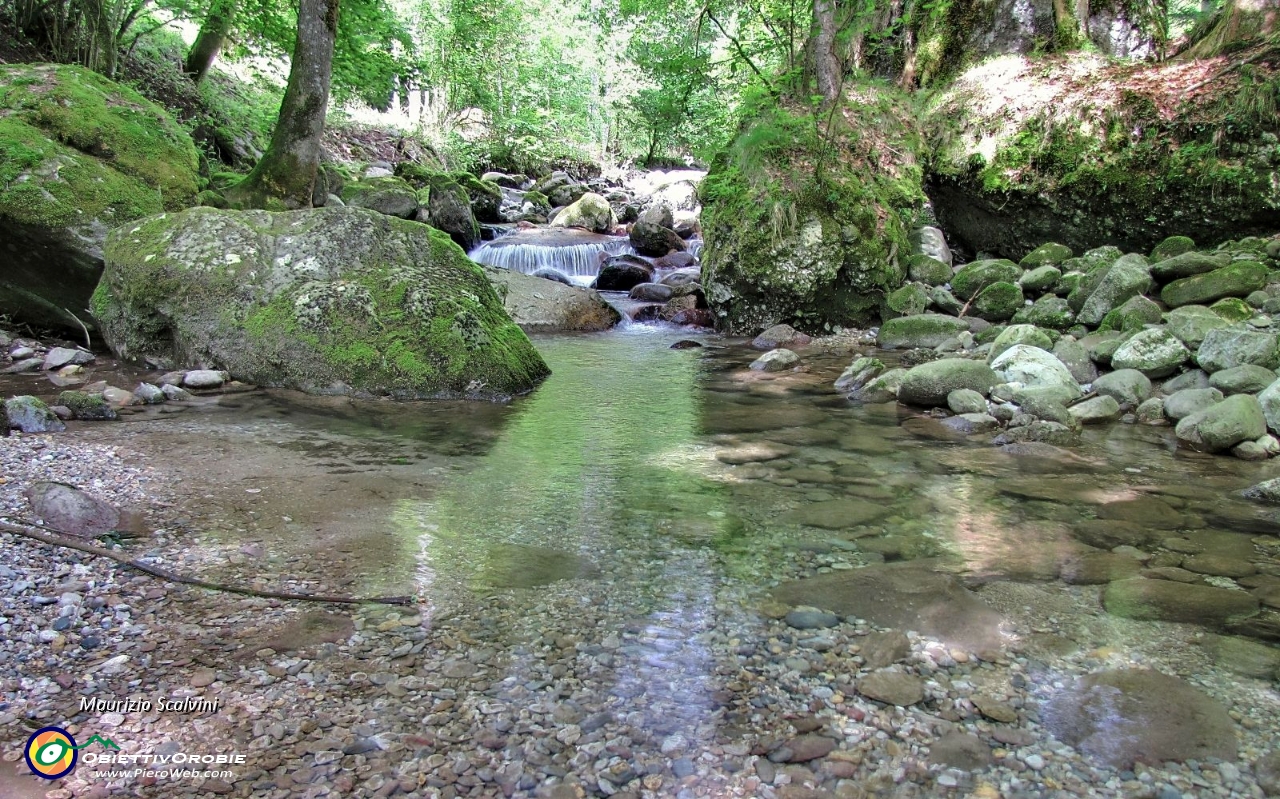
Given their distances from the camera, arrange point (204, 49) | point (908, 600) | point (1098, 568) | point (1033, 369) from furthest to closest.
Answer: point (204, 49)
point (1033, 369)
point (1098, 568)
point (908, 600)

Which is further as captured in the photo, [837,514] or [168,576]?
[837,514]

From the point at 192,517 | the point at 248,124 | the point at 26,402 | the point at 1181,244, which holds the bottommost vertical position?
the point at 192,517

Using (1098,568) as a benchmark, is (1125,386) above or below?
above

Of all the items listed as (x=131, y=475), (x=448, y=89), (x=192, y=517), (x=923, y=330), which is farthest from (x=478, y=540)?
(x=448, y=89)

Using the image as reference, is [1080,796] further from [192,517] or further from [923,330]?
[923,330]

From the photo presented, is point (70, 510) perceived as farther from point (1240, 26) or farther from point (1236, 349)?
point (1240, 26)

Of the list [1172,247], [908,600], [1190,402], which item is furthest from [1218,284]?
[908,600]

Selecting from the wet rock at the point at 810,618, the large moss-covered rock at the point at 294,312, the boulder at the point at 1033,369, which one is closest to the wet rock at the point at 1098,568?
the wet rock at the point at 810,618

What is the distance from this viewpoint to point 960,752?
2.11m

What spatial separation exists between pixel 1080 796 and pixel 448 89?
90.0ft

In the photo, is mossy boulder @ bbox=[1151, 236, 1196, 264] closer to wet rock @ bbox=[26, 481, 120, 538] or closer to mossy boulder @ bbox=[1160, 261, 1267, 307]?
mossy boulder @ bbox=[1160, 261, 1267, 307]

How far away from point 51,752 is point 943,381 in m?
6.17

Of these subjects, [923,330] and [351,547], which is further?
[923,330]

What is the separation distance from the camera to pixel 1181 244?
9.06 meters
